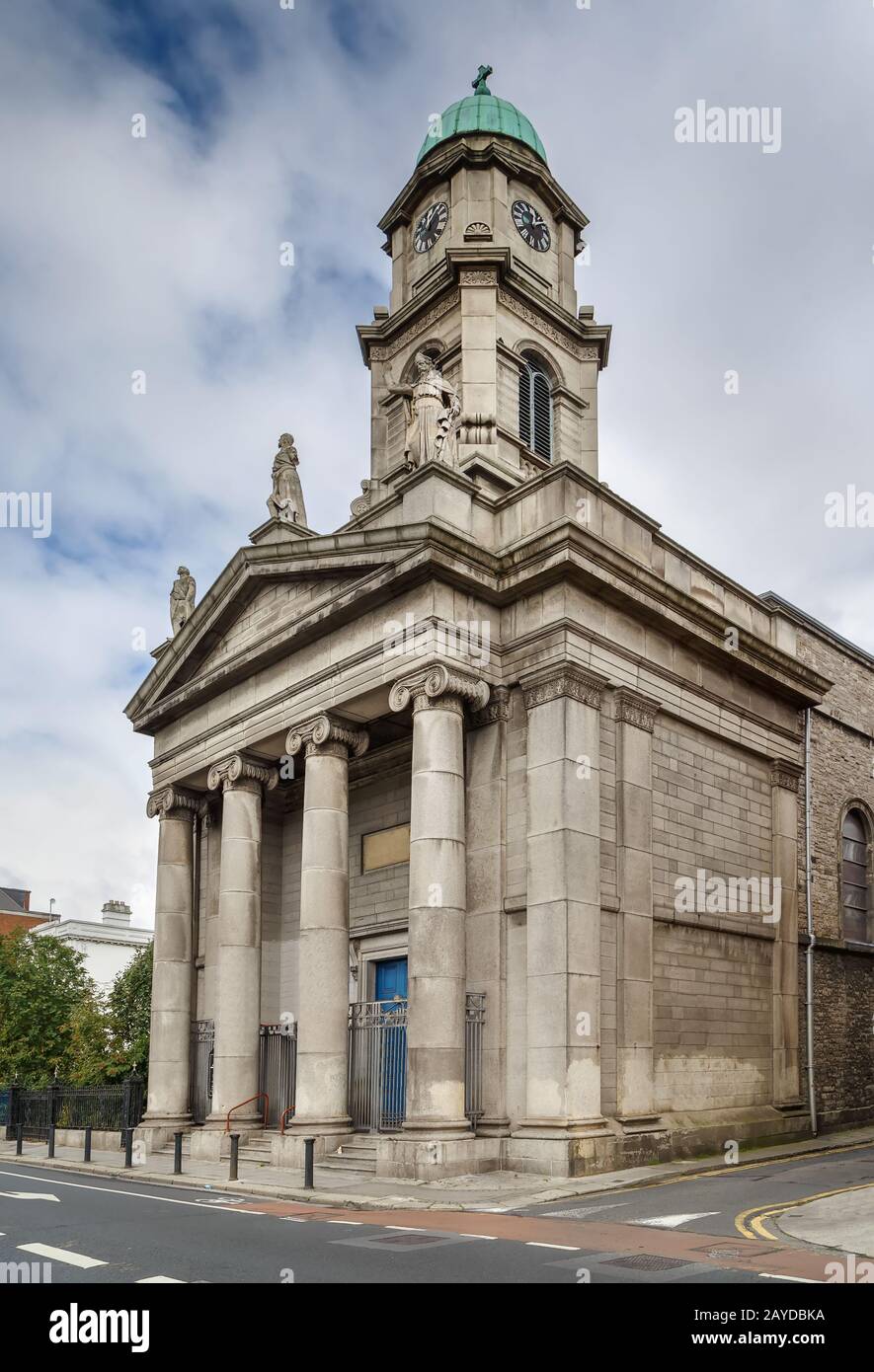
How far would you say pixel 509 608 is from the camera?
2136 cm

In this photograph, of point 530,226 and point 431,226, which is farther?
point 431,226

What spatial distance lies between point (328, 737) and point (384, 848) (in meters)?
4.15

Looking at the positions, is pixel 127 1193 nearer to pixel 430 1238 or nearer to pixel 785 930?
pixel 430 1238

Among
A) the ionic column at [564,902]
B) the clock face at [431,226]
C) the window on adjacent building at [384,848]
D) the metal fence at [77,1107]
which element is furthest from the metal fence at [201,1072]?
the clock face at [431,226]

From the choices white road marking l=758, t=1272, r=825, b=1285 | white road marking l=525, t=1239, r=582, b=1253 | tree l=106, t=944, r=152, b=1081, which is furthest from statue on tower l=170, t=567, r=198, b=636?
white road marking l=758, t=1272, r=825, b=1285

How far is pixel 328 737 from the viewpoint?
73.3 ft

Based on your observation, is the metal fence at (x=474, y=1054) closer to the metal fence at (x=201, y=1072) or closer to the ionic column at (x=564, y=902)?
the ionic column at (x=564, y=902)

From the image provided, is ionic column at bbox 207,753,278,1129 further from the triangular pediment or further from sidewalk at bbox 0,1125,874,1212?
the triangular pediment

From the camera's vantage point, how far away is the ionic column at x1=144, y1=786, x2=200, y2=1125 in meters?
26.7

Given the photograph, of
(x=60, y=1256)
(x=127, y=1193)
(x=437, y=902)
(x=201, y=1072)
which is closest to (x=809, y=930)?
(x=437, y=902)

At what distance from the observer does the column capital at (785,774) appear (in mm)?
25828

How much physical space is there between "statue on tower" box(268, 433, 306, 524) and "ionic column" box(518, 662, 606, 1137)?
29.7ft
